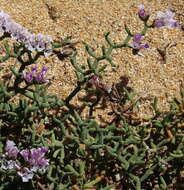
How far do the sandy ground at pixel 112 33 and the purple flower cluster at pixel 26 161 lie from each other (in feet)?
1.52

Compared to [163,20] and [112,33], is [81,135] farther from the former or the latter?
[112,33]

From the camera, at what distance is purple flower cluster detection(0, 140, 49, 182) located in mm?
1994

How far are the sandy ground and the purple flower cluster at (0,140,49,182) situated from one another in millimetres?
462

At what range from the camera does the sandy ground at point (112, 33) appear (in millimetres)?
2486

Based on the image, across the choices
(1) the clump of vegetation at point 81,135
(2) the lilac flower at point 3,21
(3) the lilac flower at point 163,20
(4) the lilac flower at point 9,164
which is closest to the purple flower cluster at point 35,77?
(1) the clump of vegetation at point 81,135

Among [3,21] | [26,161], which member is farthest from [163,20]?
[26,161]

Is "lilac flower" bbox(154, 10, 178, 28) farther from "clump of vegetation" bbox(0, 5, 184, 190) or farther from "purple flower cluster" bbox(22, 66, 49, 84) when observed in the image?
"purple flower cluster" bbox(22, 66, 49, 84)

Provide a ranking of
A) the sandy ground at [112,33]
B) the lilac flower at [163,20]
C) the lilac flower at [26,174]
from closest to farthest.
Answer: the lilac flower at [26,174] < the lilac flower at [163,20] < the sandy ground at [112,33]

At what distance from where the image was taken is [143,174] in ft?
7.38

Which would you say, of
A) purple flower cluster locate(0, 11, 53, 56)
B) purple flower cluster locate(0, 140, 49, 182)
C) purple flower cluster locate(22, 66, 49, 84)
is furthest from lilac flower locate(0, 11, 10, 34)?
purple flower cluster locate(0, 140, 49, 182)

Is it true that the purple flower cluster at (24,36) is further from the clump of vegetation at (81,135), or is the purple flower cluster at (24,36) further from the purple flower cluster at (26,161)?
the purple flower cluster at (26,161)

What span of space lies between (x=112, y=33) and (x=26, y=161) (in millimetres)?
881

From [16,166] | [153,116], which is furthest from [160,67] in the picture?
[16,166]

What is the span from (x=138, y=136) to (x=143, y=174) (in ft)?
0.52
